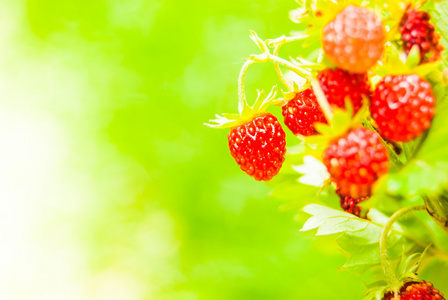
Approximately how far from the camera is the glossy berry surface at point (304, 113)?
1.66 feet

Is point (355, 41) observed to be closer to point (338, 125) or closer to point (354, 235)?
point (338, 125)

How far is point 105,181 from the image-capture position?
3.25 feet

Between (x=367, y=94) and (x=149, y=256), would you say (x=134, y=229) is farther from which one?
(x=367, y=94)

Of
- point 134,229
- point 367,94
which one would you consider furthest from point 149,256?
point 367,94

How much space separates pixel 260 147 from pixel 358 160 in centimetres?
17

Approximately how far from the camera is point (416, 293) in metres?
0.49

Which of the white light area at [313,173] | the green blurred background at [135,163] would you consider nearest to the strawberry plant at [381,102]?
the white light area at [313,173]

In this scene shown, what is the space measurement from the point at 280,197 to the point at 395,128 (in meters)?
0.29

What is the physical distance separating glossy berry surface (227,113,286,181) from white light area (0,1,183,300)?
0.46m

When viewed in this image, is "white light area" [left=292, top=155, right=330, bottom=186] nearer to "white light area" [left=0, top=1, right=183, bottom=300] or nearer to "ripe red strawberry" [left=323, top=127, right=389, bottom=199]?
"ripe red strawberry" [left=323, top=127, right=389, bottom=199]

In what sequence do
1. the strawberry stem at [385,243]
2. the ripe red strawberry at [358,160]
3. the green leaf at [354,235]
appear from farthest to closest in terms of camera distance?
1. the green leaf at [354,235]
2. the strawberry stem at [385,243]
3. the ripe red strawberry at [358,160]

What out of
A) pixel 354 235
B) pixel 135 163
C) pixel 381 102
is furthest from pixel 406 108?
pixel 135 163

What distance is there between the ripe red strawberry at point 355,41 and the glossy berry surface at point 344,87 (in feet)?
0.03

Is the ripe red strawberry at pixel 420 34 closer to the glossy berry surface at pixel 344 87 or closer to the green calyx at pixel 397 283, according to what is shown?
the glossy berry surface at pixel 344 87
